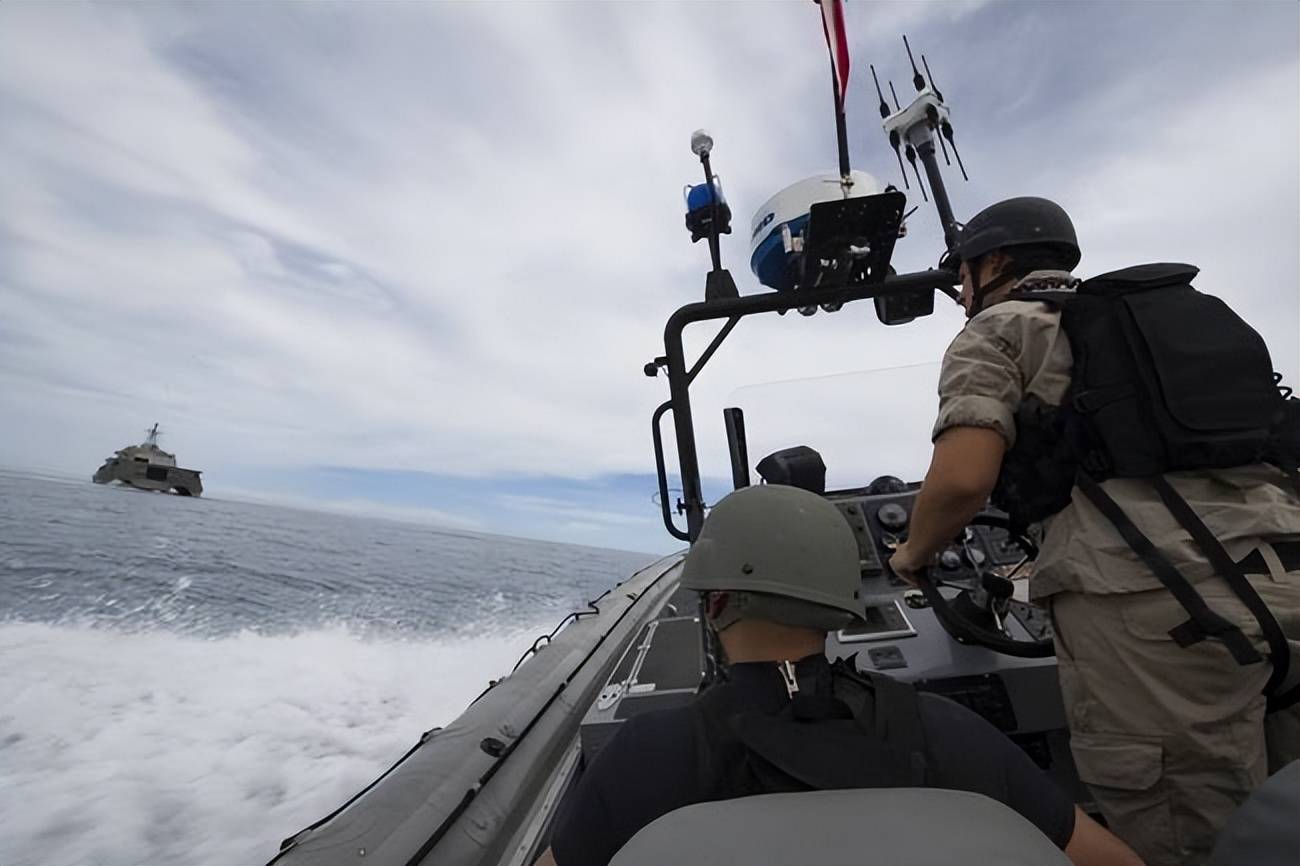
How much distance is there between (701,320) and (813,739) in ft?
5.86

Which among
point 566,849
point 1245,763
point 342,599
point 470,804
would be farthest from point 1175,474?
point 342,599

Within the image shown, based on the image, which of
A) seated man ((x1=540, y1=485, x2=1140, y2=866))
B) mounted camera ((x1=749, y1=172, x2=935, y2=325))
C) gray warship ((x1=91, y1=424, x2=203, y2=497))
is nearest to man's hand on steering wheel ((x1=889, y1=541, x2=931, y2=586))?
seated man ((x1=540, y1=485, x2=1140, y2=866))

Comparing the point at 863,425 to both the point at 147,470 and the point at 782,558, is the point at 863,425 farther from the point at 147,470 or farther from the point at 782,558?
the point at 147,470

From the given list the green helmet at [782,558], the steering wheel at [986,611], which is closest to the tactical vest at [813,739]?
the green helmet at [782,558]

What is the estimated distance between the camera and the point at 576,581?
1529cm

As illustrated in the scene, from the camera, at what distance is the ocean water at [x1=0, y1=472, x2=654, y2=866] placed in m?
2.41

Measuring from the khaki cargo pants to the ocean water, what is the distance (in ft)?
8.96

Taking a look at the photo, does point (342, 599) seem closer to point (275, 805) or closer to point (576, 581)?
point (275, 805)

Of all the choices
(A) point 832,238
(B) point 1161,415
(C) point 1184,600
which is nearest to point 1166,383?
(B) point 1161,415

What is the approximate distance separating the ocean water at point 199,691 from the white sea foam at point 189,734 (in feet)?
0.04

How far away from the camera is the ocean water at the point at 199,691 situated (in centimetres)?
241

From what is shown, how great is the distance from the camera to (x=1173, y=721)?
1088 mm

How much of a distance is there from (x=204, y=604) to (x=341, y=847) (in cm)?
613

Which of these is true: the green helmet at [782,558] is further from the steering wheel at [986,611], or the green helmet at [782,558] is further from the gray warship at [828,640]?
the steering wheel at [986,611]
